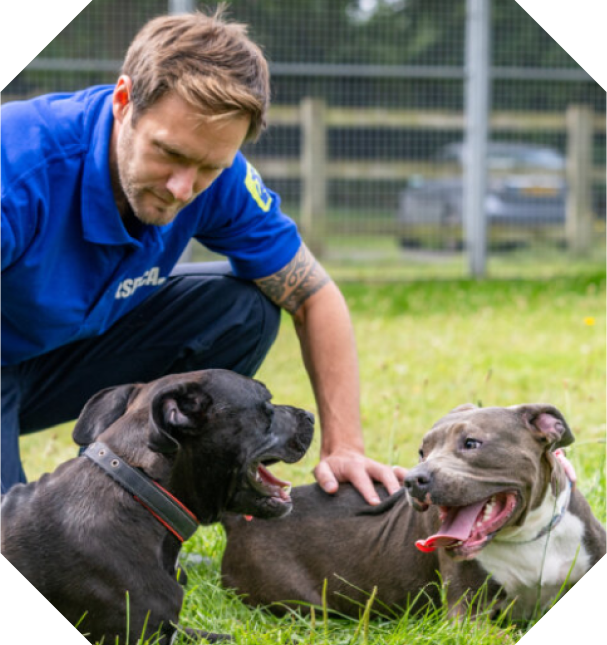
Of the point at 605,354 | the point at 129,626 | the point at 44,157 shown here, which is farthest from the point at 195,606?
the point at 605,354

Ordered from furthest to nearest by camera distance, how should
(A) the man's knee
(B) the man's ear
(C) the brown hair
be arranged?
1. (A) the man's knee
2. (B) the man's ear
3. (C) the brown hair

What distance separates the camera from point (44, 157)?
3379mm

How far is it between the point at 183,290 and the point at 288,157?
22.2 ft

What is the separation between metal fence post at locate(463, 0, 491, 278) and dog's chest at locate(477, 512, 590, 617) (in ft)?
25.7

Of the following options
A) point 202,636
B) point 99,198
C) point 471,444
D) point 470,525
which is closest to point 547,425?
point 471,444

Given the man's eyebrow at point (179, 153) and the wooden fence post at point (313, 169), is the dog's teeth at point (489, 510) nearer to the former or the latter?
the man's eyebrow at point (179, 153)

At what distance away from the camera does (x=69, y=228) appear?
11.4 ft

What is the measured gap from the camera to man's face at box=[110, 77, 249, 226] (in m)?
3.28

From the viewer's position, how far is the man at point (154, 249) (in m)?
3.31

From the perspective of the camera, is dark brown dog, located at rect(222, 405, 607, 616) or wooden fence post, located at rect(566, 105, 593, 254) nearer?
dark brown dog, located at rect(222, 405, 607, 616)

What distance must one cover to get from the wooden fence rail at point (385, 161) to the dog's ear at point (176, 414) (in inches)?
308

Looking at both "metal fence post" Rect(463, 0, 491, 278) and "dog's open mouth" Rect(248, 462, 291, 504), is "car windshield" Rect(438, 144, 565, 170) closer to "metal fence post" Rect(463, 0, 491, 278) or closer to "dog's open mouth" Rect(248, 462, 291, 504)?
"metal fence post" Rect(463, 0, 491, 278)

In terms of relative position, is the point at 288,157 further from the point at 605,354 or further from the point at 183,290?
the point at 183,290

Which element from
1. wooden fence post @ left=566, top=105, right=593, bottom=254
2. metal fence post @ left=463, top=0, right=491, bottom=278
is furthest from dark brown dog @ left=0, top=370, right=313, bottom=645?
wooden fence post @ left=566, top=105, right=593, bottom=254
